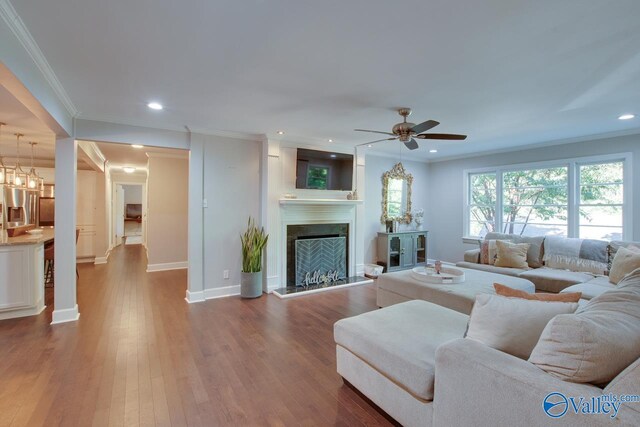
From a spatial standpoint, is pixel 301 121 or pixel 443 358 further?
pixel 301 121

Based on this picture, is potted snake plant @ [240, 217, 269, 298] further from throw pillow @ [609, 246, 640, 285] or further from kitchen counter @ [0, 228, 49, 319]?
throw pillow @ [609, 246, 640, 285]

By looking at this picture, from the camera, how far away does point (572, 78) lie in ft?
8.56

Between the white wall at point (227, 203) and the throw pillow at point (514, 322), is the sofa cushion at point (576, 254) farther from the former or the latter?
the white wall at point (227, 203)

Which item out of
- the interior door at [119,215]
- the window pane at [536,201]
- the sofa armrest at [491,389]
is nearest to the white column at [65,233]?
the sofa armrest at [491,389]

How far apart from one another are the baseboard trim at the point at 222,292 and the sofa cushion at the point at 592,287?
416 centimetres

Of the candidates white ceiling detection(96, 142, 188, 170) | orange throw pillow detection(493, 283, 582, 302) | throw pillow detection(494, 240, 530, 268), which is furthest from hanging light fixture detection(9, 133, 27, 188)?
throw pillow detection(494, 240, 530, 268)

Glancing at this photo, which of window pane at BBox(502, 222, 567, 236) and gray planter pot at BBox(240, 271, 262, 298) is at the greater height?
window pane at BBox(502, 222, 567, 236)

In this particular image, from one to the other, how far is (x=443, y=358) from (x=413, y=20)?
1894 millimetres

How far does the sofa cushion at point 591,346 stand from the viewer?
3.81ft

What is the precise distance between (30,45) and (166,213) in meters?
4.81

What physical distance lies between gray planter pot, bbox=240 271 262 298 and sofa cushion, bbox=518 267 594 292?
367cm

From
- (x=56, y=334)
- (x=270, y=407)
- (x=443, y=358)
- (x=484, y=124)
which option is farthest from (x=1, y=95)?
(x=484, y=124)

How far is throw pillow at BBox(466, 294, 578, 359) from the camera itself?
59.0 inches

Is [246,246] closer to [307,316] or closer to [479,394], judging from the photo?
[307,316]
